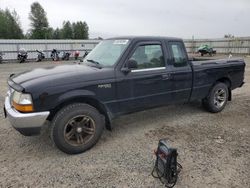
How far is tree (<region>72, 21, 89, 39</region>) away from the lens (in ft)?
261

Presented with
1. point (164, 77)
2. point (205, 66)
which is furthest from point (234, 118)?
point (164, 77)

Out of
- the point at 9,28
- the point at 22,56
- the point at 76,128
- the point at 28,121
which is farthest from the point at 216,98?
the point at 9,28

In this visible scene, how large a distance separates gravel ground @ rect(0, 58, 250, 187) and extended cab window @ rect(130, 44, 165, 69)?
132cm

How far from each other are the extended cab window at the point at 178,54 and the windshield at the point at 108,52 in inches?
42.8

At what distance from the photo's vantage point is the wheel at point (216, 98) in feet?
18.1

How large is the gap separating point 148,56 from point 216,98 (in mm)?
2373

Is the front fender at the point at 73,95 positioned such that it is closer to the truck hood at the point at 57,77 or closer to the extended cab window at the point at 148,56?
the truck hood at the point at 57,77

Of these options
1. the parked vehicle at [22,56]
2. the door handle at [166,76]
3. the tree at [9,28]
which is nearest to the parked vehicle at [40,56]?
the parked vehicle at [22,56]

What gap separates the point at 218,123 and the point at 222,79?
1.33 meters

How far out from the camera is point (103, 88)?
3.80 meters

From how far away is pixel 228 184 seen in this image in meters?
2.94

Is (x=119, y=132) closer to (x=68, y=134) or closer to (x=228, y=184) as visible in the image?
(x=68, y=134)

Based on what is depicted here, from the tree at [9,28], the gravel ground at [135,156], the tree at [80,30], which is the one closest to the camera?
the gravel ground at [135,156]

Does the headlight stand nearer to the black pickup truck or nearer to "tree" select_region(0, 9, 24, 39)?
the black pickup truck
